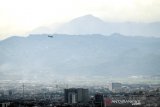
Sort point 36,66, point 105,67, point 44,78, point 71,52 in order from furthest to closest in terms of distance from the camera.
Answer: point 71,52 < point 36,66 < point 105,67 < point 44,78

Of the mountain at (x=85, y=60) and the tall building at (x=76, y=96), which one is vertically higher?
the mountain at (x=85, y=60)

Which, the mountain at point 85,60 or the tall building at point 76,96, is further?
the mountain at point 85,60

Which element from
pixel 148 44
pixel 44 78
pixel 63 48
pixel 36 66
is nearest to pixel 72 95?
pixel 44 78

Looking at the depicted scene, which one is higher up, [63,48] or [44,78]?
[63,48]

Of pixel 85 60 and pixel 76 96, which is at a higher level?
pixel 85 60

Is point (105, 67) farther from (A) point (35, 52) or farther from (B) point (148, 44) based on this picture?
(A) point (35, 52)

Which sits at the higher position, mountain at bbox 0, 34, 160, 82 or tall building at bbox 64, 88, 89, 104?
mountain at bbox 0, 34, 160, 82

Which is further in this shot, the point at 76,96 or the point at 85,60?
the point at 85,60

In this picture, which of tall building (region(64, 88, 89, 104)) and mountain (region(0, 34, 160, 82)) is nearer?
tall building (region(64, 88, 89, 104))
